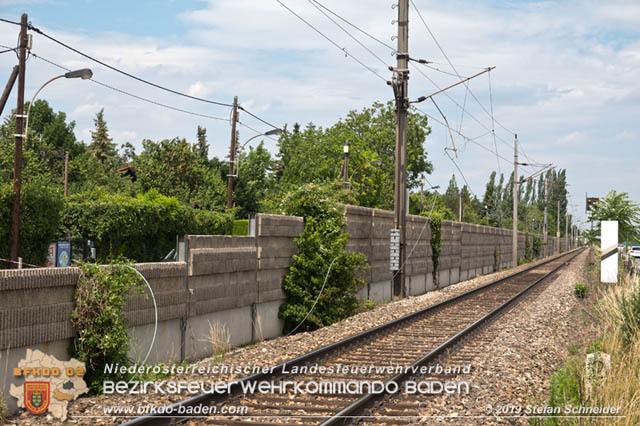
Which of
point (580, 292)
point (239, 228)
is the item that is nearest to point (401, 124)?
point (580, 292)

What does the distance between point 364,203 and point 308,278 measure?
42.5 m

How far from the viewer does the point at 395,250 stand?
21.5 m

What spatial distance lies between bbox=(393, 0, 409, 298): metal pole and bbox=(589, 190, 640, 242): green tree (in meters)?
9.90

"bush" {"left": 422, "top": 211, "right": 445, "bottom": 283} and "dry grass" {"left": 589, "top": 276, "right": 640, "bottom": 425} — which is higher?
"bush" {"left": 422, "top": 211, "right": 445, "bottom": 283}

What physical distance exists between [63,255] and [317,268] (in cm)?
962

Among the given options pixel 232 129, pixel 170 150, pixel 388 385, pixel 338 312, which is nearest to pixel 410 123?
pixel 170 150

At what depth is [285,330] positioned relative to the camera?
14836 mm

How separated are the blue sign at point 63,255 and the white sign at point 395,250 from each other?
10510mm

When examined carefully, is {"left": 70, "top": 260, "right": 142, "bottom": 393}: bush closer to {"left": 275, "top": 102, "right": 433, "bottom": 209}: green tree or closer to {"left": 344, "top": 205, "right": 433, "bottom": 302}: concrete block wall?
{"left": 344, "top": 205, "right": 433, "bottom": 302}: concrete block wall

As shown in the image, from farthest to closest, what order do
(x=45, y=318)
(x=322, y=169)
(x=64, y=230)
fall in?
(x=322, y=169), (x=64, y=230), (x=45, y=318)

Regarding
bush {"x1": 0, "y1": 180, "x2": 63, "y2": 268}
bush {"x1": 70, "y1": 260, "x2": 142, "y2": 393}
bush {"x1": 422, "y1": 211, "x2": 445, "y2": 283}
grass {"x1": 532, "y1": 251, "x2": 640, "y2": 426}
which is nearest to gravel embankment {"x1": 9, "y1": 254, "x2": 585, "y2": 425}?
bush {"x1": 70, "y1": 260, "x2": 142, "y2": 393}

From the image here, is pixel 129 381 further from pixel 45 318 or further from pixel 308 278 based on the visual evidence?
pixel 308 278

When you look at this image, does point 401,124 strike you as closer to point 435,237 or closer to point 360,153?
point 435,237

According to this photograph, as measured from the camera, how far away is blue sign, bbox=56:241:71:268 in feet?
65.5
